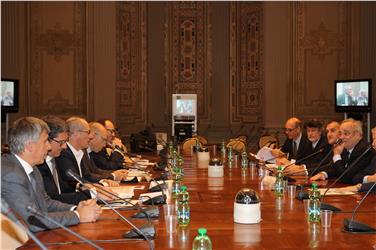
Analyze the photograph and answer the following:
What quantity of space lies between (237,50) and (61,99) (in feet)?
11.4

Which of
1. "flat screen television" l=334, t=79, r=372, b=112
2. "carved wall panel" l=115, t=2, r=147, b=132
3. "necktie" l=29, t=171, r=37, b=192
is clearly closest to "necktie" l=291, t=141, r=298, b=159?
"flat screen television" l=334, t=79, r=372, b=112

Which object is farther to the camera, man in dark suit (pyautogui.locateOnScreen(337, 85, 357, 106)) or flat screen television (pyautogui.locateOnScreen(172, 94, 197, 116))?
flat screen television (pyautogui.locateOnScreen(172, 94, 197, 116))

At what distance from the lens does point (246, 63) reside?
1093 centimetres

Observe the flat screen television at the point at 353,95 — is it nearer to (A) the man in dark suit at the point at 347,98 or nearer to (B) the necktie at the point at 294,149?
(A) the man in dark suit at the point at 347,98

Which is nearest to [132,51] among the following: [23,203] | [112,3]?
[112,3]

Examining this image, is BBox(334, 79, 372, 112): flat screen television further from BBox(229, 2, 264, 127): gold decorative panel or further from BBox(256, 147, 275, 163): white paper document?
BBox(256, 147, 275, 163): white paper document

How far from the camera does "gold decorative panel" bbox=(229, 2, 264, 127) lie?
10.7 m

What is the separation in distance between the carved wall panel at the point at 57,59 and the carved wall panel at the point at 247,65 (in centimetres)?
292

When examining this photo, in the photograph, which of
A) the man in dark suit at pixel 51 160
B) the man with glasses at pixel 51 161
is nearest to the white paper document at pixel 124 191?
the man with glasses at pixel 51 161

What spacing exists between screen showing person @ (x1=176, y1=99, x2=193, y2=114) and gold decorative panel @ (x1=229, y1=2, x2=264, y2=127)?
105 cm

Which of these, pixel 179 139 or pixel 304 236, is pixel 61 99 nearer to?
pixel 179 139

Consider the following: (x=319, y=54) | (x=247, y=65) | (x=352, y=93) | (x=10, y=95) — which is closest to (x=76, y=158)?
(x=10, y=95)

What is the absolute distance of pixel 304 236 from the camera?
244cm

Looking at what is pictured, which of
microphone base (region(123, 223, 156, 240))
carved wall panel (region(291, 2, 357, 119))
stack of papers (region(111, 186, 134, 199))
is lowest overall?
stack of papers (region(111, 186, 134, 199))
